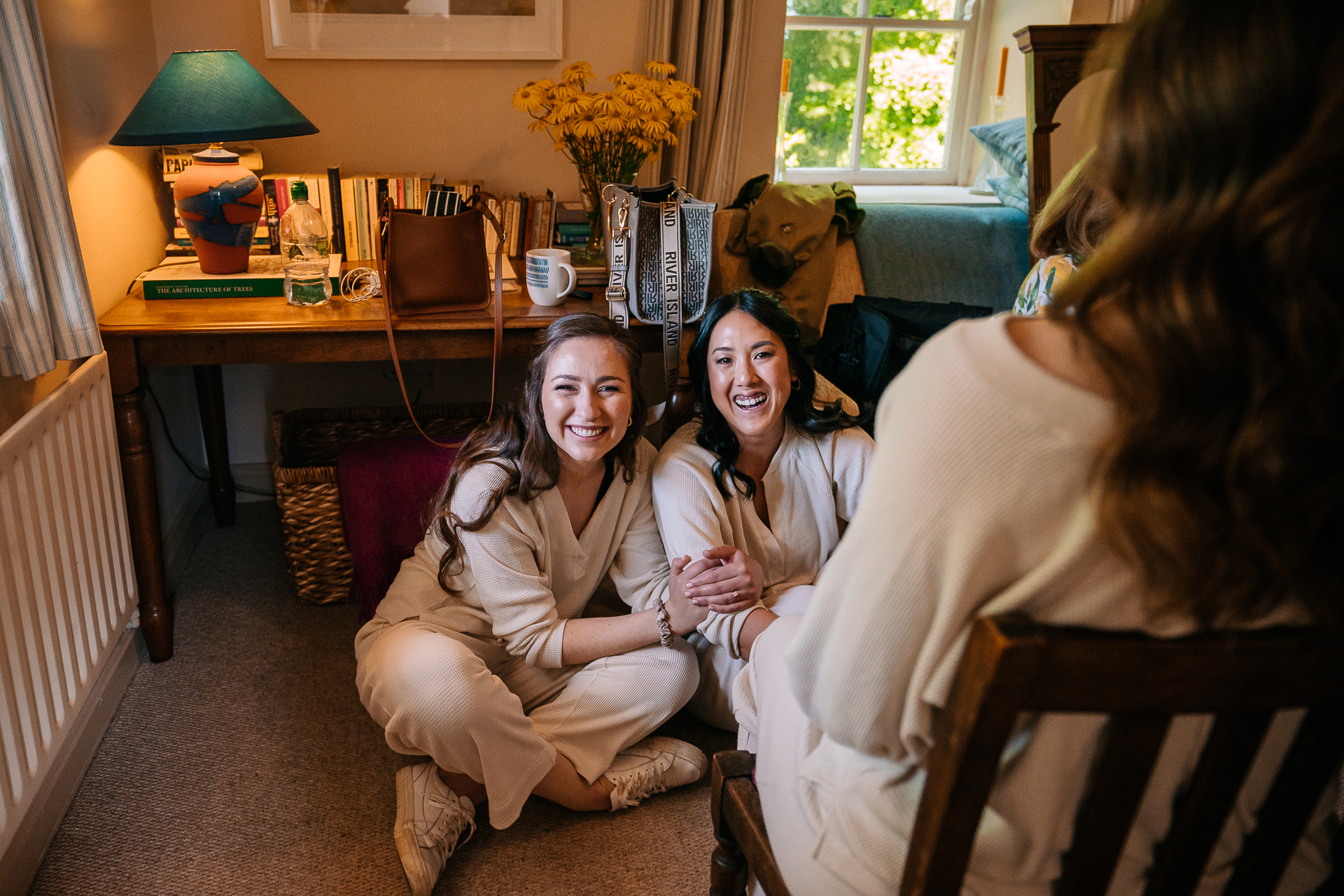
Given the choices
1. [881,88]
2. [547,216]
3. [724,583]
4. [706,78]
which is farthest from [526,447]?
[881,88]

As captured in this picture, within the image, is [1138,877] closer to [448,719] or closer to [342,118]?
[448,719]

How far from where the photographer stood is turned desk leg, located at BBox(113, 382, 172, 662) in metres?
1.84

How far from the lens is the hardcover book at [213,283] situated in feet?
6.44

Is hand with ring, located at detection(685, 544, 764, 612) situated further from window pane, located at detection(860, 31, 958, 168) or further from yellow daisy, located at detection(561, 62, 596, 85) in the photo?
window pane, located at detection(860, 31, 958, 168)

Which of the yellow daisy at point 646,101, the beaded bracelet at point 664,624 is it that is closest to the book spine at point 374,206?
the yellow daisy at point 646,101

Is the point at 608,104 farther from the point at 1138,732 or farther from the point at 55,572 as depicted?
the point at 1138,732

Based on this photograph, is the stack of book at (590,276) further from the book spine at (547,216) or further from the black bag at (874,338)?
the black bag at (874,338)

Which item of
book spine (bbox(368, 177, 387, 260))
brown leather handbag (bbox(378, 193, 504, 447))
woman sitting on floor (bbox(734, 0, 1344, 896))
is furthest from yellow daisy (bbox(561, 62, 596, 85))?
woman sitting on floor (bbox(734, 0, 1344, 896))

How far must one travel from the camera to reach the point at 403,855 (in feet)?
4.78

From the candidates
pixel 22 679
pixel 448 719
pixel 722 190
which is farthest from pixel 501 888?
pixel 722 190

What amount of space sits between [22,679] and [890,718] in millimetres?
1264

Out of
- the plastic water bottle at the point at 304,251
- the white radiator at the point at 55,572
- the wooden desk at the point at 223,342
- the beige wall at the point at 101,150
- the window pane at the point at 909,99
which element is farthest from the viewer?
the window pane at the point at 909,99

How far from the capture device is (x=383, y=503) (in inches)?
82.1

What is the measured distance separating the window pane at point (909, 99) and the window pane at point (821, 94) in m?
0.07
